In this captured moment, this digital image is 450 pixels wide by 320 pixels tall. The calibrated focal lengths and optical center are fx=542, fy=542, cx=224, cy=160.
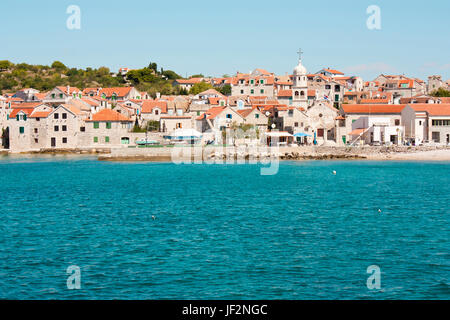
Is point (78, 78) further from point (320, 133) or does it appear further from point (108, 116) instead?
point (320, 133)

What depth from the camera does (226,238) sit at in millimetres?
22031

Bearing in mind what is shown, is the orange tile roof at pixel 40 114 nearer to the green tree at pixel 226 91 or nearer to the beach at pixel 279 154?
the beach at pixel 279 154

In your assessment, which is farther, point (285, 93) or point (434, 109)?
point (285, 93)

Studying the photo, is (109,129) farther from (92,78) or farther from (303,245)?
(92,78)

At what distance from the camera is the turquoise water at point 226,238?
15.4 metres

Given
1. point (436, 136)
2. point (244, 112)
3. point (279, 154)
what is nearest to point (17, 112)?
point (244, 112)

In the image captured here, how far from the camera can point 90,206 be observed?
31.8 m

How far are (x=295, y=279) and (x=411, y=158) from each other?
5244cm

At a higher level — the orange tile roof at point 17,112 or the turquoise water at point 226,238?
the orange tile roof at point 17,112

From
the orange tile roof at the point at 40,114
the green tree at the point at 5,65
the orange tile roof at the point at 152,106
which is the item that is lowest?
the orange tile roof at the point at 40,114

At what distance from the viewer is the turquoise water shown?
1541cm

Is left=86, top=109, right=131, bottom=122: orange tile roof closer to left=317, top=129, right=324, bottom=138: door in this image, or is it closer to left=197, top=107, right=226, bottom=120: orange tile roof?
left=197, top=107, right=226, bottom=120: orange tile roof

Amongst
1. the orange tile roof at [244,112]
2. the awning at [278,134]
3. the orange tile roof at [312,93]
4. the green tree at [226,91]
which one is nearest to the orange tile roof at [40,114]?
the orange tile roof at [244,112]

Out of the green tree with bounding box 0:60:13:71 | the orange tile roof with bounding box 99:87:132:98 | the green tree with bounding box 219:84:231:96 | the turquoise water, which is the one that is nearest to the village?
the orange tile roof with bounding box 99:87:132:98
